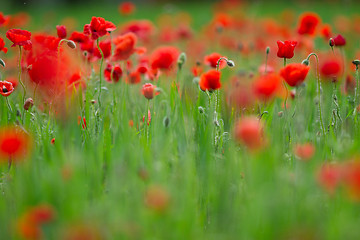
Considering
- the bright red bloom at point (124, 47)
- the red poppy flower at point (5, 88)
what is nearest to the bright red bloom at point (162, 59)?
the bright red bloom at point (124, 47)

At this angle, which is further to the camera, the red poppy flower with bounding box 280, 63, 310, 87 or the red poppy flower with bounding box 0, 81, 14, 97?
the red poppy flower with bounding box 0, 81, 14, 97

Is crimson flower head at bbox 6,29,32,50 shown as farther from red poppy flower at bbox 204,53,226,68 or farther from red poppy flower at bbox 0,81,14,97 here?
red poppy flower at bbox 204,53,226,68

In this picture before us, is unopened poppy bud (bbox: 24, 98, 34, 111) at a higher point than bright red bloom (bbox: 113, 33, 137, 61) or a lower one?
lower

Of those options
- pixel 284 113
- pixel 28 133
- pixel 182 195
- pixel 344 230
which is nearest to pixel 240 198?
pixel 182 195

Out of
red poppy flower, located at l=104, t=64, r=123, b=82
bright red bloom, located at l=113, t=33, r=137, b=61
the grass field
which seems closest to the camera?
the grass field

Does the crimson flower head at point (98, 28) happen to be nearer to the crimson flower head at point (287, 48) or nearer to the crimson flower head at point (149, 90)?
the crimson flower head at point (149, 90)

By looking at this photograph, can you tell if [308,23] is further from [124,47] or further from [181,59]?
[124,47]

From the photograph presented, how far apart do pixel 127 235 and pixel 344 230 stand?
475 mm

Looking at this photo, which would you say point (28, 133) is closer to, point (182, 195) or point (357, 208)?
point (182, 195)

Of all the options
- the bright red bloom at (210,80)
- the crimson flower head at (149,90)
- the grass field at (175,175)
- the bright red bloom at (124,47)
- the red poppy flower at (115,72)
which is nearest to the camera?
the grass field at (175,175)

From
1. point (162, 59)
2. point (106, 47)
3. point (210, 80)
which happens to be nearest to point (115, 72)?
point (106, 47)

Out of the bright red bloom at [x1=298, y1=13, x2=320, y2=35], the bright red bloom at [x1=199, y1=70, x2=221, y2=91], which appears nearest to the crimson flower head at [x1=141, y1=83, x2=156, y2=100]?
the bright red bloom at [x1=199, y1=70, x2=221, y2=91]

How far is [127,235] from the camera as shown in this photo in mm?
1013

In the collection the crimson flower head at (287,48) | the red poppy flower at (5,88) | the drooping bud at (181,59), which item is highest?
the crimson flower head at (287,48)
